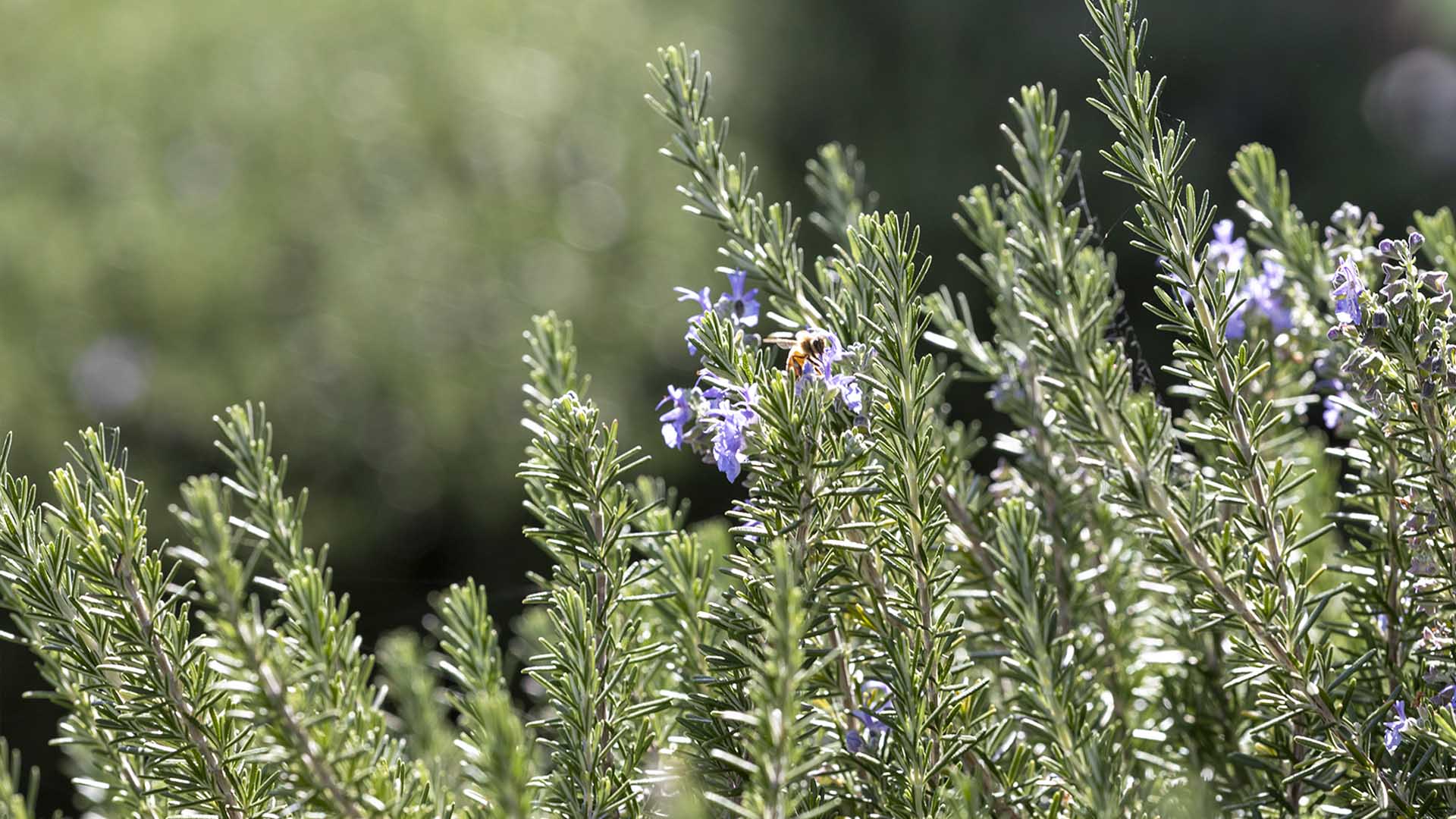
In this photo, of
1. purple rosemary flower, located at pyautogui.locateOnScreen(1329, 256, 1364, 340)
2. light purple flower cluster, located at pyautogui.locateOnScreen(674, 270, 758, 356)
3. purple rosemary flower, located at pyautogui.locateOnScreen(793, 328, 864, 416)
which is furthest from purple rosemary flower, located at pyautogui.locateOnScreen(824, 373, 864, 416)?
purple rosemary flower, located at pyautogui.locateOnScreen(1329, 256, 1364, 340)

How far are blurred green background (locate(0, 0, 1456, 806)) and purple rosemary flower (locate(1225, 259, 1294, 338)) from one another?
167 cm

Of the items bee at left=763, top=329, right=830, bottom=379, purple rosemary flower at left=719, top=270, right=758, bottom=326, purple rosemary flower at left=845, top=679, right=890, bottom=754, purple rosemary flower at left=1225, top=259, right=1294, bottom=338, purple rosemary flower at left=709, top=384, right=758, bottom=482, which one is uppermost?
purple rosemary flower at left=1225, top=259, right=1294, bottom=338

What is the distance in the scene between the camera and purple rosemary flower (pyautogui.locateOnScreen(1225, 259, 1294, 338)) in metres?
1.16

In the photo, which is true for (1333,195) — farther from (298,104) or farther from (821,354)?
(298,104)

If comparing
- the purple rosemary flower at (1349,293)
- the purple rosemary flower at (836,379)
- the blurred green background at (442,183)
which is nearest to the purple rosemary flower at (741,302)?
the purple rosemary flower at (836,379)

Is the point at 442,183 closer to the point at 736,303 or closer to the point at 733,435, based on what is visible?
the point at 736,303

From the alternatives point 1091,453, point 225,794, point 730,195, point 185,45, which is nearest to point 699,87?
point 730,195

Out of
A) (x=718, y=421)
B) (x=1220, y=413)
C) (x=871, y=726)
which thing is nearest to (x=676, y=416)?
(x=718, y=421)

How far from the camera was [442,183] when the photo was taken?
13.4 feet

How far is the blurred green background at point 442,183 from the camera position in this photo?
333 centimetres

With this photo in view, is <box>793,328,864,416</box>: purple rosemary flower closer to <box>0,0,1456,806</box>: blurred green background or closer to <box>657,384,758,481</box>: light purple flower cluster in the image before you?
<box>657,384,758,481</box>: light purple flower cluster

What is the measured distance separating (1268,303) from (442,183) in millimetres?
3308

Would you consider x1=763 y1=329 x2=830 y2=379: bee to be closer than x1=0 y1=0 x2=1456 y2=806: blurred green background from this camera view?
Yes

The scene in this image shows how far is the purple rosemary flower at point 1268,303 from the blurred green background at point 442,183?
1.67m
